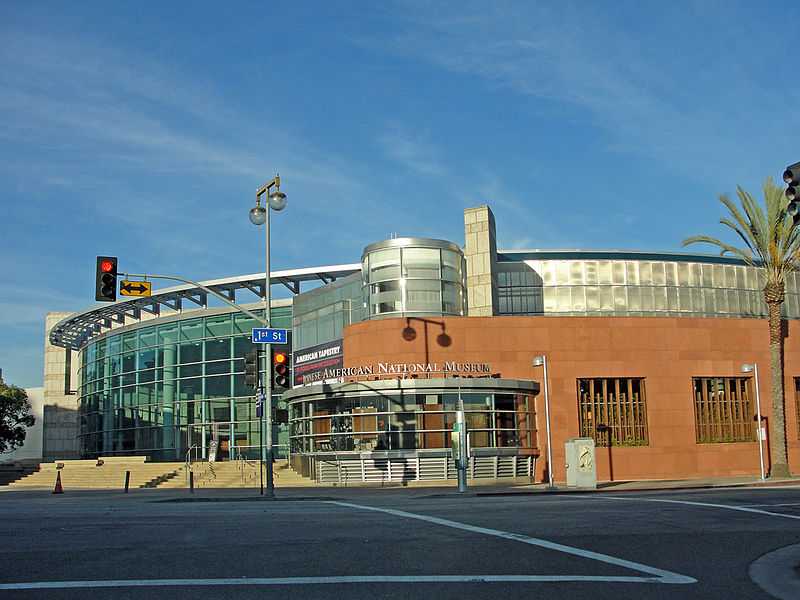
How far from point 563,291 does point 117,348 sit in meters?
34.0

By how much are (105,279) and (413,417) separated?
16.8m

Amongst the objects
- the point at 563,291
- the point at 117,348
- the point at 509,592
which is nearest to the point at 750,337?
the point at 563,291

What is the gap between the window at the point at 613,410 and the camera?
43.6 meters

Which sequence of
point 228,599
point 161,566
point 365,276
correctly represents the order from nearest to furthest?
point 228,599 → point 161,566 → point 365,276

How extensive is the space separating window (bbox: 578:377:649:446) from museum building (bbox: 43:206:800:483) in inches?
3.0

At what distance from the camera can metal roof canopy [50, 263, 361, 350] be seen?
61.9m

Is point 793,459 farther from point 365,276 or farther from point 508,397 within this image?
point 365,276

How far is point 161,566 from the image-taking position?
38.2 feet

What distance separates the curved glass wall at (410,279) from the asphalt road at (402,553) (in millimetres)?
27638

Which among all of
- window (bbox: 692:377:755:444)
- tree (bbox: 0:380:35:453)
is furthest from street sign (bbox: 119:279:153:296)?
tree (bbox: 0:380:35:453)

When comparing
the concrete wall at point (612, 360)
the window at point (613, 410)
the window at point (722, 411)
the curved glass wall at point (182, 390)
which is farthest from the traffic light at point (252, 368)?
the curved glass wall at point (182, 390)

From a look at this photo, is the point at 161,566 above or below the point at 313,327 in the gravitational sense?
below

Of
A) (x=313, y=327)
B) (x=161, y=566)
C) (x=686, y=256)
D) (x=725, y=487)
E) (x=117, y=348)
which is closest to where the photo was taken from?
(x=161, y=566)

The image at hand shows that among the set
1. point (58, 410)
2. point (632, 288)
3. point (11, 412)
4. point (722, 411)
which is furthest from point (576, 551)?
point (58, 410)
